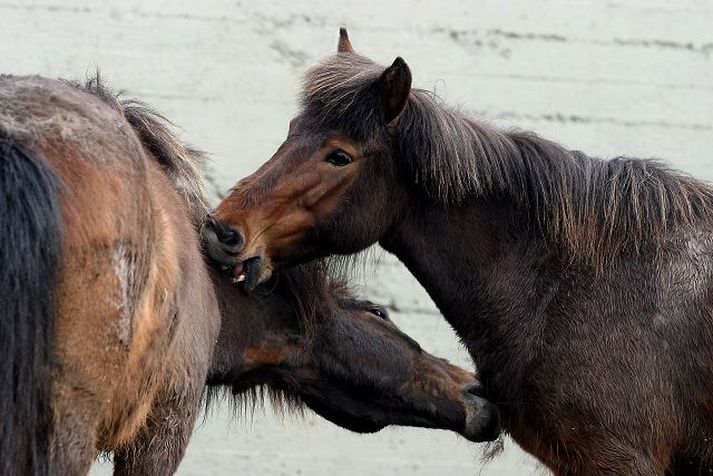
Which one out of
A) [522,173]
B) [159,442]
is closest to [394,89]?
[522,173]

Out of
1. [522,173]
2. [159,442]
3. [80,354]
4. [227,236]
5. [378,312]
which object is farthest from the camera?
[378,312]

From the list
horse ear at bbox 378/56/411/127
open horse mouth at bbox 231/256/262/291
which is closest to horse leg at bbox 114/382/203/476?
open horse mouth at bbox 231/256/262/291

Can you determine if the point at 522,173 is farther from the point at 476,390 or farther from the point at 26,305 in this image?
the point at 26,305

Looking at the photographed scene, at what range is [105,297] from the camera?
2.77 meters

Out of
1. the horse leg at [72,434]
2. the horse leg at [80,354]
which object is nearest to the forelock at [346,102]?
the horse leg at [80,354]

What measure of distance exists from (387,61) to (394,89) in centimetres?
222

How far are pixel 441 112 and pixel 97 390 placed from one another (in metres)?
1.62

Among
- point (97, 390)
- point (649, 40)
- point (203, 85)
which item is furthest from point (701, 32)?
point (97, 390)

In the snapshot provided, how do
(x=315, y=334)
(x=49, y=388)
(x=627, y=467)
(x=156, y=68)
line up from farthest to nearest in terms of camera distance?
(x=156, y=68) → (x=315, y=334) → (x=627, y=467) → (x=49, y=388)

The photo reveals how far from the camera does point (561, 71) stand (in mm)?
6059

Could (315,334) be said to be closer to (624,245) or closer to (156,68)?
(624,245)

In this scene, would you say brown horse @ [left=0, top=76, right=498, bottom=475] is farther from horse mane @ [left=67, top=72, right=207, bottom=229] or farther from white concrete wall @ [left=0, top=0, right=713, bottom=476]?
white concrete wall @ [left=0, top=0, right=713, bottom=476]

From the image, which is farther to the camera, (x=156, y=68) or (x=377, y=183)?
(x=156, y=68)

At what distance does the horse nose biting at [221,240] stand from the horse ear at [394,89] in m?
0.62
